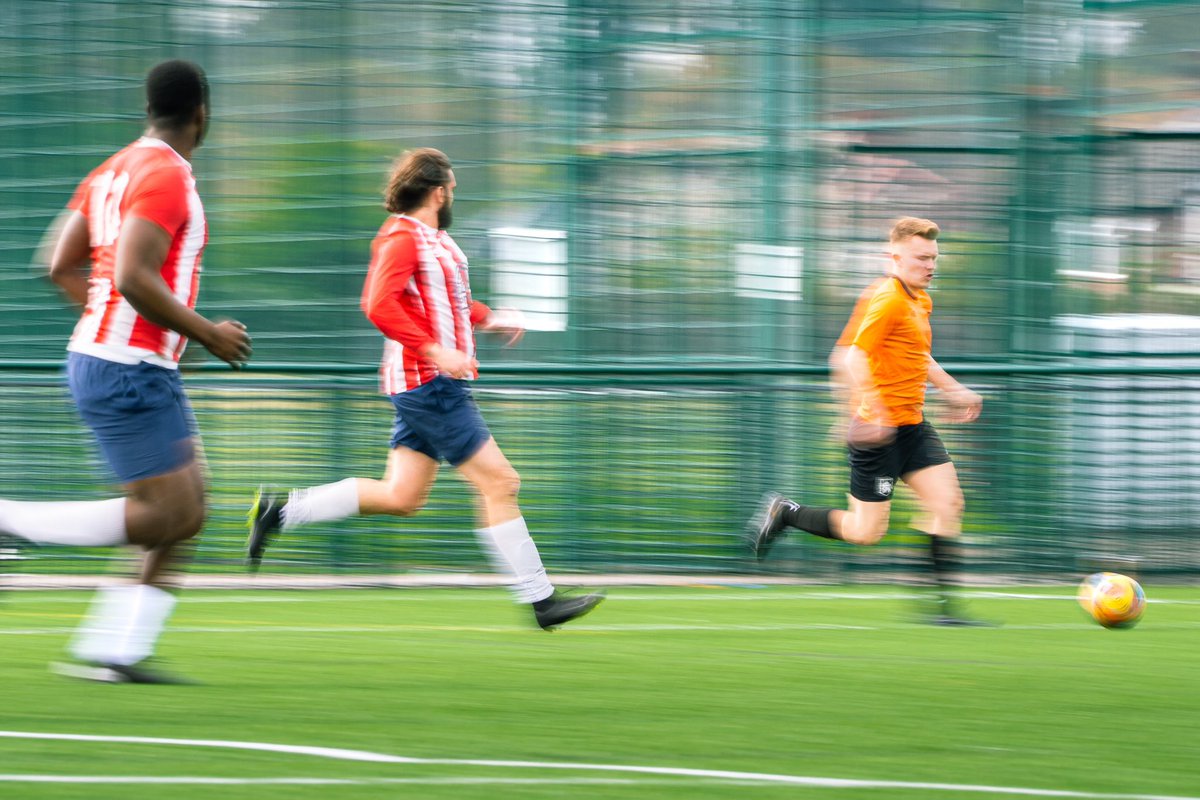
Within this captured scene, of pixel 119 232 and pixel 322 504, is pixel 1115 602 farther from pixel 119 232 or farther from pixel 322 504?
pixel 119 232

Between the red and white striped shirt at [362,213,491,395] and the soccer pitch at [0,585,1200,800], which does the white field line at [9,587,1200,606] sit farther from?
the red and white striped shirt at [362,213,491,395]

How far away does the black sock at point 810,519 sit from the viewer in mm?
8461

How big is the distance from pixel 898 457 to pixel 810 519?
775 millimetres

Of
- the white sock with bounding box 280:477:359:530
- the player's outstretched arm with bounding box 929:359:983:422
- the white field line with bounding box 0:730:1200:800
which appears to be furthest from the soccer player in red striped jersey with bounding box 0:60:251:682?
the player's outstretched arm with bounding box 929:359:983:422

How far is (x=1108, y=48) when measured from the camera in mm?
10398

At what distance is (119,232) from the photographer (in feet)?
17.4

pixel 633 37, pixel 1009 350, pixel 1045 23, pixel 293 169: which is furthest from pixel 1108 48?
pixel 293 169

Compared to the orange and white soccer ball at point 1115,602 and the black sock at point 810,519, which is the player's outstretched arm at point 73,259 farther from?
the orange and white soccer ball at point 1115,602

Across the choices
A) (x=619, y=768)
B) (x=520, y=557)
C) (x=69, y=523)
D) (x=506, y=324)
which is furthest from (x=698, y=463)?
(x=619, y=768)

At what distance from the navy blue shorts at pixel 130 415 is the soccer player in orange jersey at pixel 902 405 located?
10.9ft

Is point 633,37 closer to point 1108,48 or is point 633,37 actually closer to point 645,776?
point 1108,48

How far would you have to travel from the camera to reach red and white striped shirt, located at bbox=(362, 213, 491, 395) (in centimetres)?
695

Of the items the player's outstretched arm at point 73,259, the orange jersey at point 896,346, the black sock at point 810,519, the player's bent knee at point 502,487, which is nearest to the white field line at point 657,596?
the black sock at point 810,519

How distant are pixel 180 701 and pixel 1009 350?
20.3 ft
